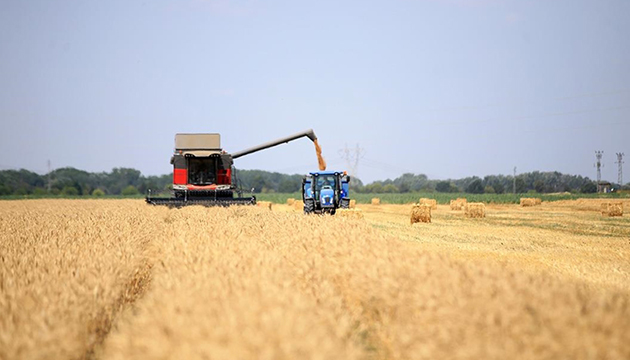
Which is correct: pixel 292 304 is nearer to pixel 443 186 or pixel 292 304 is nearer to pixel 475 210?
pixel 475 210

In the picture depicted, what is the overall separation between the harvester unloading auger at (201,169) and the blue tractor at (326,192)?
3138 millimetres

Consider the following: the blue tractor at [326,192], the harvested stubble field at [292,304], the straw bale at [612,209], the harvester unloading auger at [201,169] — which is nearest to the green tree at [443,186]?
the straw bale at [612,209]

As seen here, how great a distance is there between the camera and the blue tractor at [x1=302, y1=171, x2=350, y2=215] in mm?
22078

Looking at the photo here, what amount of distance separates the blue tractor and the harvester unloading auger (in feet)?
10.3

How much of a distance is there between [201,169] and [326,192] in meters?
5.50

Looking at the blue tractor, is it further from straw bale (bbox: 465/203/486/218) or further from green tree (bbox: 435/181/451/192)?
green tree (bbox: 435/181/451/192)

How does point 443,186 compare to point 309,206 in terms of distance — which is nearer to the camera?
point 309,206

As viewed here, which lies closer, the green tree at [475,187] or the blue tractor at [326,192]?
the blue tractor at [326,192]

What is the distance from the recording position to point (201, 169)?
2316cm

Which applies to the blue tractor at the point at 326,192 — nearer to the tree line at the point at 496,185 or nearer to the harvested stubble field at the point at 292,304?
the harvested stubble field at the point at 292,304

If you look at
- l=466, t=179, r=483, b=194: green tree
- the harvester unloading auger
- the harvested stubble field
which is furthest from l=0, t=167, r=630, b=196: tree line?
the harvested stubble field

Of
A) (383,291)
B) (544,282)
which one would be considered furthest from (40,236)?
(544,282)

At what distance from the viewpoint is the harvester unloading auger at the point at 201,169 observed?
22641 millimetres

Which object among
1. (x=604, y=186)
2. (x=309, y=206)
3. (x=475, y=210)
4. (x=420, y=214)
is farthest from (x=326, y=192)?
(x=604, y=186)
